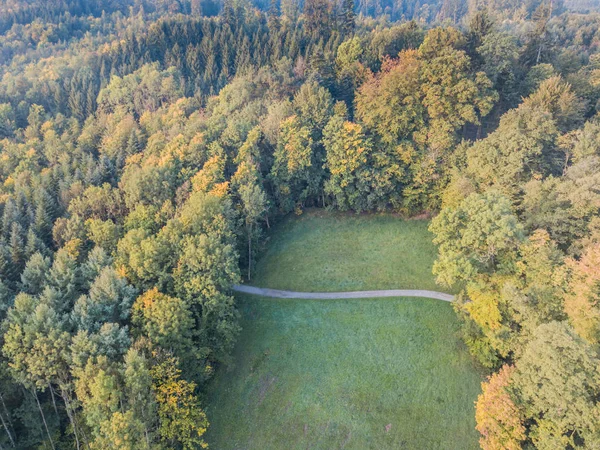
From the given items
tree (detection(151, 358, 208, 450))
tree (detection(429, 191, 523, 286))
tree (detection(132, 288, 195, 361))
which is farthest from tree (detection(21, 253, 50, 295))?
tree (detection(429, 191, 523, 286))

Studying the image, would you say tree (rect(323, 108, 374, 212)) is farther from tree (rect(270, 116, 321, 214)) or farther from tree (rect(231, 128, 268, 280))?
tree (rect(231, 128, 268, 280))

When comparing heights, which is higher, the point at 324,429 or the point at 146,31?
the point at 146,31

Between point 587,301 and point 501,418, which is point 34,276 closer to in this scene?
point 501,418

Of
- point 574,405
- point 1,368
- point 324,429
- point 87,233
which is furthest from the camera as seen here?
point 87,233

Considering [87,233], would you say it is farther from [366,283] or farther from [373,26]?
[373,26]

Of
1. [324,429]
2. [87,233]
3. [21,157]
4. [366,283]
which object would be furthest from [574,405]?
[21,157]

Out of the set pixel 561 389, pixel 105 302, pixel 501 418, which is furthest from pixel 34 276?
pixel 561 389

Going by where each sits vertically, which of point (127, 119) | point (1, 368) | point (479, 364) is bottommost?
point (479, 364)
